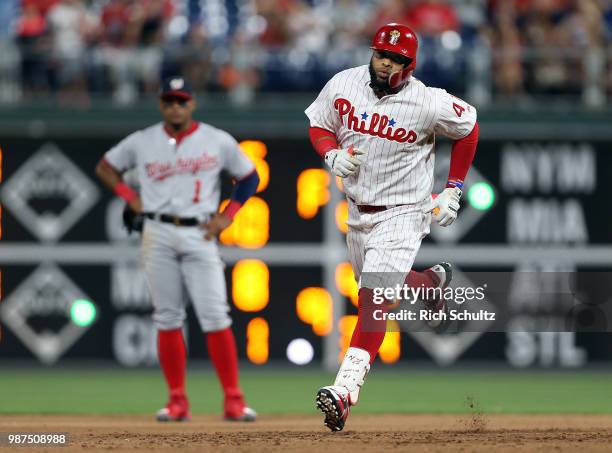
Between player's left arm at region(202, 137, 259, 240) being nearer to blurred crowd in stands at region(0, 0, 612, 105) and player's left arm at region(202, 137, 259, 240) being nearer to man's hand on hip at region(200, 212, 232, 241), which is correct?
man's hand on hip at region(200, 212, 232, 241)

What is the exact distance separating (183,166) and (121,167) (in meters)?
0.52

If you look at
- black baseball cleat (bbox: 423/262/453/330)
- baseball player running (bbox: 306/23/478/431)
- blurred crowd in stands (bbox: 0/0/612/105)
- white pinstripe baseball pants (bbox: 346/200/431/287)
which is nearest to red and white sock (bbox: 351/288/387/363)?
baseball player running (bbox: 306/23/478/431)

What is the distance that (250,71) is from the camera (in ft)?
45.9

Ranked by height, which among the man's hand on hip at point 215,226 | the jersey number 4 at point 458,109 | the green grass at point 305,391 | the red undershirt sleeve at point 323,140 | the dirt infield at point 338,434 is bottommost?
the green grass at point 305,391

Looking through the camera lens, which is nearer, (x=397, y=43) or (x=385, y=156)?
(x=397, y=43)

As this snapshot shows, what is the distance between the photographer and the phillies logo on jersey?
24.1ft

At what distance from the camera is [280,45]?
556 inches

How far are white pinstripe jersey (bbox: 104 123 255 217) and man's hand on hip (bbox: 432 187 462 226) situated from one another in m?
2.36

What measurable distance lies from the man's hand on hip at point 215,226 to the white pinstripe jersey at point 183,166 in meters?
0.09

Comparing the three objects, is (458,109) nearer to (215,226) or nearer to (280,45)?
(215,226)

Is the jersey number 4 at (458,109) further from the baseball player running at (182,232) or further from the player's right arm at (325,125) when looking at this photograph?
the baseball player running at (182,232)

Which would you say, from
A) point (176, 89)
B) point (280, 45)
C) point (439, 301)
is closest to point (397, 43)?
point (439, 301)

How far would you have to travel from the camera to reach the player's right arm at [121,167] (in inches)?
373

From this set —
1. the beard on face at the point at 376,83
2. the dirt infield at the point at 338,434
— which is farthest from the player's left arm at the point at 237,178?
the beard on face at the point at 376,83
